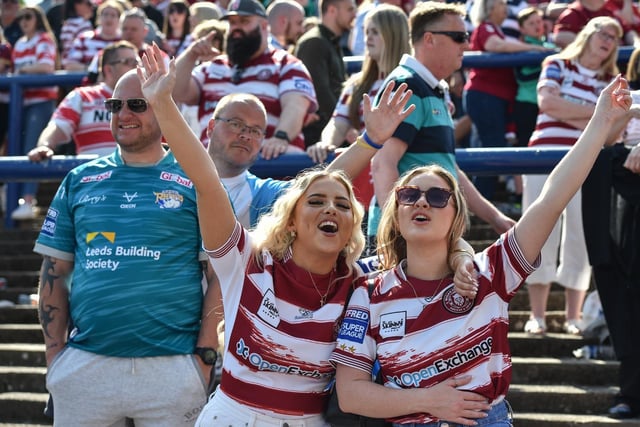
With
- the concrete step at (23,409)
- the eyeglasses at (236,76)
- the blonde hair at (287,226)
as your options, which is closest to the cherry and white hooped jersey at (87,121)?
the eyeglasses at (236,76)

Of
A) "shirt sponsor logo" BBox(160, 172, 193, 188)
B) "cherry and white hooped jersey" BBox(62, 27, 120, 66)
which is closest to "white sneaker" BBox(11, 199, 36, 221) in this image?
"cherry and white hooped jersey" BBox(62, 27, 120, 66)

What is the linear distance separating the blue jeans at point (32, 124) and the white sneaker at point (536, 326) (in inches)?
183

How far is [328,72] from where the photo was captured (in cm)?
816

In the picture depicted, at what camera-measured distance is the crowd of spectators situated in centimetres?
644

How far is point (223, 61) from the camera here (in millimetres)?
6840

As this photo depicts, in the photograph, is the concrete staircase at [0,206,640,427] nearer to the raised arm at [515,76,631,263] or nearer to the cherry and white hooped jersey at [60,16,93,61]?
the raised arm at [515,76,631,263]

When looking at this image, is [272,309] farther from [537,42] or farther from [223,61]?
[537,42]

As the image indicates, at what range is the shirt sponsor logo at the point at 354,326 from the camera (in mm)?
3938

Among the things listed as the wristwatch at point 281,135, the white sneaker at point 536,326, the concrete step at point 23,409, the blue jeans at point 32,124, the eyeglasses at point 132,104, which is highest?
the eyeglasses at point 132,104

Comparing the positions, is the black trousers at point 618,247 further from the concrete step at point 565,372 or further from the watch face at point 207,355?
the watch face at point 207,355

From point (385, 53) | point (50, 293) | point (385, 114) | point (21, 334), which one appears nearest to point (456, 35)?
point (385, 53)

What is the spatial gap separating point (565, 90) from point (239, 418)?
3853mm

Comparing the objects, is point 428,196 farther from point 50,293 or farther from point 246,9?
point 246,9

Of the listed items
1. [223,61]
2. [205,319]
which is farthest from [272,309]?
[223,61]
